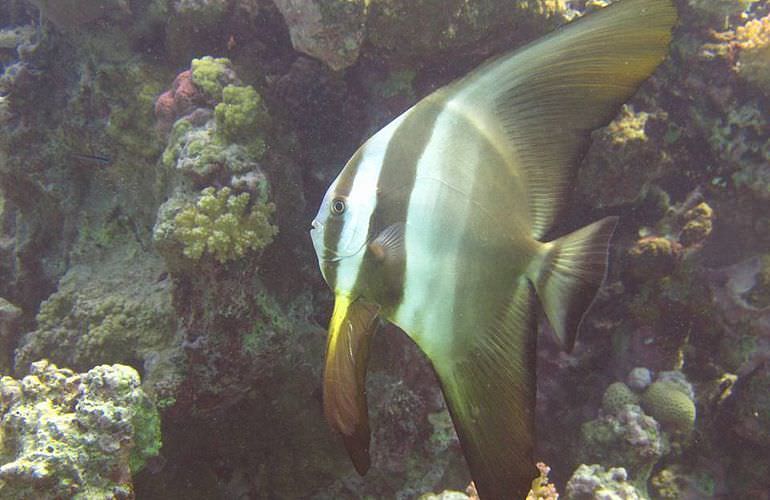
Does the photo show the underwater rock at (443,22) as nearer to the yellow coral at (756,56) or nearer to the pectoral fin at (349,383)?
the yellow coral at (756,56)

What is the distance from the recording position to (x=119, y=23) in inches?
196

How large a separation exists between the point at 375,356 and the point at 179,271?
1569 mm

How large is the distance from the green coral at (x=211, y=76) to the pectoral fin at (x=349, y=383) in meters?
3.36

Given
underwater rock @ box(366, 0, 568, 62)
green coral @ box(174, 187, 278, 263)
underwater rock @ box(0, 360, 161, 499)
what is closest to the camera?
underwater rock @ box(0, 360, 161, 499)

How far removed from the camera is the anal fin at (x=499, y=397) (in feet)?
3.60

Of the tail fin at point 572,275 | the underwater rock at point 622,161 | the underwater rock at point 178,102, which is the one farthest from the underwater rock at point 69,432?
the underwater rock at point 622,161

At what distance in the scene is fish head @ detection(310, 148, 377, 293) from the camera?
114cm

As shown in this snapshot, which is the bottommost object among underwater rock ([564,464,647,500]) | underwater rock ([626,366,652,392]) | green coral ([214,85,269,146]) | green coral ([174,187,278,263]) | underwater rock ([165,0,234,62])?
underwater rock ([626,366,652,392])

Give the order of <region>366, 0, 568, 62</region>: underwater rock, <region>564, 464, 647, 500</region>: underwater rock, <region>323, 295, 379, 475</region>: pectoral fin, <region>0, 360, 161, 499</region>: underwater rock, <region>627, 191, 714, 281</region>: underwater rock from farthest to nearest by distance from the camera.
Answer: <region>627, 191, 714, 281</region>: underwater rock, <region>366, 0, 568, 62</region>: underwater rock, <region>564, 464, 647, 500</region>: underwater rock, <region>0, 360, 161, 499</region>: underwater rock, <region>323, 295, 379, 475</region>: pectoral fin

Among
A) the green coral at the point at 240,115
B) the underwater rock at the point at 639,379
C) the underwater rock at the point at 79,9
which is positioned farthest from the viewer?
the underwater rock at the point at 79,9

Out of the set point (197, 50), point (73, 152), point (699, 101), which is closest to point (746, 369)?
point (699, 101)

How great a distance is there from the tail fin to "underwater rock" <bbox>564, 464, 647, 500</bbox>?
2.75 m

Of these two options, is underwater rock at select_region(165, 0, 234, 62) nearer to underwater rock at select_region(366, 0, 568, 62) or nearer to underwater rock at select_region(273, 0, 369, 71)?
underwater rock at select_region(273, 0, 369, 71)

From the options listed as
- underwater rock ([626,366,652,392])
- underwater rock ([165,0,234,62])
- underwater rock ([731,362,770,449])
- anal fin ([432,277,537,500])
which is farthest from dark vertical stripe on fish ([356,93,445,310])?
underwater rock ([731,362,770,449])
